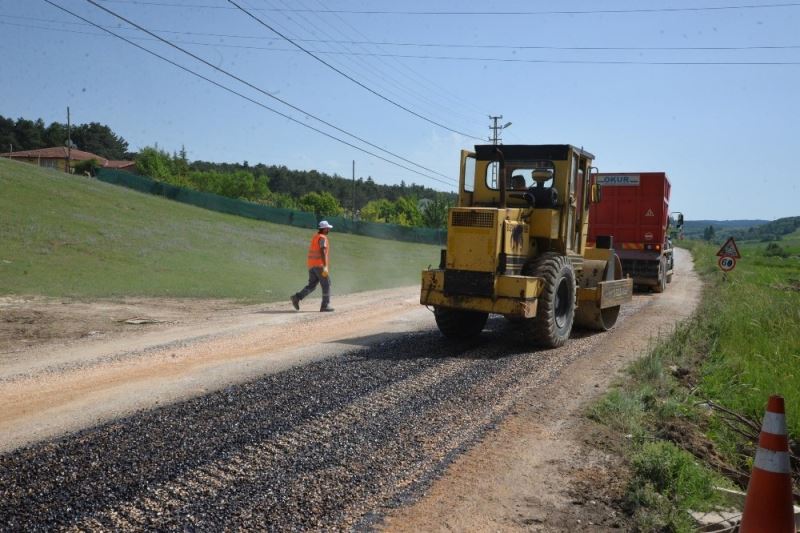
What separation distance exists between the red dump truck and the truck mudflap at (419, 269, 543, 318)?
1174cm

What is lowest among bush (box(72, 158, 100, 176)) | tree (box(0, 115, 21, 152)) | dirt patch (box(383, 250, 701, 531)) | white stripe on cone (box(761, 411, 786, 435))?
dirt patch (box(383, 250, 701, 531))

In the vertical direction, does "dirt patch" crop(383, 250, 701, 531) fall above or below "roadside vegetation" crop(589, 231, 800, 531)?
below

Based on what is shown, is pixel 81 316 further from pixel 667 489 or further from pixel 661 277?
pixel 661 277

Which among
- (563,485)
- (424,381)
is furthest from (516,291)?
(563,485)

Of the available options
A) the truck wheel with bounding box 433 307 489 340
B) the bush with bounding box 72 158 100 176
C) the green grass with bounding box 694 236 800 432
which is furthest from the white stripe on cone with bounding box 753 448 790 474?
the bush with bounding box 72 158 100 176

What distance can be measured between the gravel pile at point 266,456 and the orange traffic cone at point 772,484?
207cm

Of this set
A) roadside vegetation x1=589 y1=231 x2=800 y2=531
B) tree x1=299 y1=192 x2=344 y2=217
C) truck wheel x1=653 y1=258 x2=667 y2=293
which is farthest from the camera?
tree x1=299 y1=192 x2=344 y2=217

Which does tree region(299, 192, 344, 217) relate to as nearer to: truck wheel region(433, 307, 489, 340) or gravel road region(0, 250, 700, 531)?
truck wheel region(433, 307, 489, 340)

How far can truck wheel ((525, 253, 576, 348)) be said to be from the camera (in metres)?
9.19

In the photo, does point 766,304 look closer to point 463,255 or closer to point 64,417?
point 463,255

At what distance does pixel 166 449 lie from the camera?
16.0 ft

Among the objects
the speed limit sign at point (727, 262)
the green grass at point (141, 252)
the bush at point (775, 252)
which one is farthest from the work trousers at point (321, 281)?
the bush at point (775, 252)

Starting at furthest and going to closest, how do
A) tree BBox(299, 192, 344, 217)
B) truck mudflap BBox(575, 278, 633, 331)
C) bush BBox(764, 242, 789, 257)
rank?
tree BBox(299, 192, 344, 217) → bush BBox(764, 242, 789, 257) → truck mudflap BBox(575, 278, 633, 331)

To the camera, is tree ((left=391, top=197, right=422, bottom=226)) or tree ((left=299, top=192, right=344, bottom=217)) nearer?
tree ((left=299, top=192, right=344, bottom=217))
